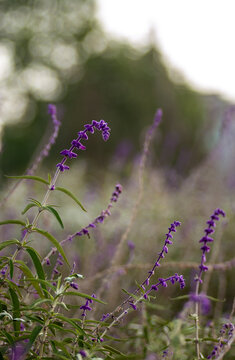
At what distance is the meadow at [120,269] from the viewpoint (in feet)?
5.10

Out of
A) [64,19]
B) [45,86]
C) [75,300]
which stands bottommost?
[75,300]

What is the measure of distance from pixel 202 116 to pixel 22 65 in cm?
717

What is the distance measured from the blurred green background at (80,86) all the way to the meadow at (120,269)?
7911 millimetres

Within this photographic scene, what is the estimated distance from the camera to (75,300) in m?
3.66

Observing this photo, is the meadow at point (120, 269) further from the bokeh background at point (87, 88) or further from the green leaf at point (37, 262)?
the bokeh background at point (87, 88)

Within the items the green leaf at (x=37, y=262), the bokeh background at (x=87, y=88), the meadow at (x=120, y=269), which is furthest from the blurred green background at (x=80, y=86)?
the green leaf at (x=37, y=262)

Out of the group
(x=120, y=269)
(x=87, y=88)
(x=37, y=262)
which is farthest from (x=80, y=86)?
(x=37, y=262)

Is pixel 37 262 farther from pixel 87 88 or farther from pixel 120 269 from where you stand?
pixel 87 88

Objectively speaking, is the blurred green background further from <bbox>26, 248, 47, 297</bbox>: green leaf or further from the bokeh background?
<bbox>26, 248, 47, 297</bbox>: green leaf

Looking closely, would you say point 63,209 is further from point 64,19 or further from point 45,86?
point 64,19

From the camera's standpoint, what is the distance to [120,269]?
257 cm

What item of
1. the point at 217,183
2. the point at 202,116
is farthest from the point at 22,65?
the point at 217,183

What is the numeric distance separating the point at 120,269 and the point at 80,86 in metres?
15.8

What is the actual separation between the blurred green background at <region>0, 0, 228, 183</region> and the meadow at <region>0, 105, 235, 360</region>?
26.0 ft
